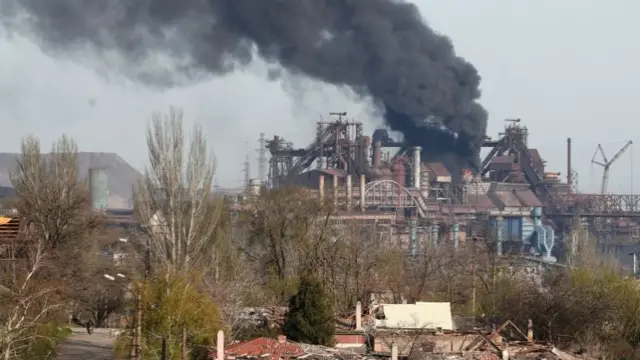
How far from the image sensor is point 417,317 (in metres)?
21.1

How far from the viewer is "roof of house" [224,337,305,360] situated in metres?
16.7

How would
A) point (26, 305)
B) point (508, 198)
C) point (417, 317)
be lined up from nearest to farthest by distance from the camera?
point (26, 305) < point (417, 317) < point (508, 198)

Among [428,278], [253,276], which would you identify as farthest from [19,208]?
[428,278]

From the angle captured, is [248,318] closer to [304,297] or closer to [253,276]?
[304,297]

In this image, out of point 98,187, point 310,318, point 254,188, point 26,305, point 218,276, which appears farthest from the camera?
point 254,188

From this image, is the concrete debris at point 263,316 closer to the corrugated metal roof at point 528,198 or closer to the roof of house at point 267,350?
the roof of house at point 267,350

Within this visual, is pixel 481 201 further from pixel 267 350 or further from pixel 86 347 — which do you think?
pixel 267 350

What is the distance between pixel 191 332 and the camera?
17406 millimetres

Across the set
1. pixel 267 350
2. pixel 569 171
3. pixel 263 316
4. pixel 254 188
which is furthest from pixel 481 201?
pixel 267 350

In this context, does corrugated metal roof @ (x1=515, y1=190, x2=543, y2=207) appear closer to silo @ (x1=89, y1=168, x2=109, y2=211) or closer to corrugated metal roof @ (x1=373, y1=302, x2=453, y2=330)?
silo @ (x1=89, y1=168, x2=109, y2=211)

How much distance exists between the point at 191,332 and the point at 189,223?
6364mm

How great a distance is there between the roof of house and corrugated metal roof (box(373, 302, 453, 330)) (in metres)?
3.94

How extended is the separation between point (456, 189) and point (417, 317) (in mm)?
82261

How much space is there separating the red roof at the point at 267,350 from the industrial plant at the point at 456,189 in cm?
7012
